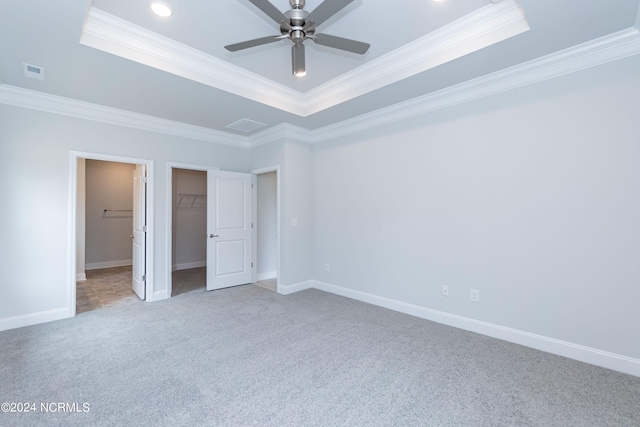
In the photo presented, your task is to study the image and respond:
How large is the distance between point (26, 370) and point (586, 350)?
4.76 metres

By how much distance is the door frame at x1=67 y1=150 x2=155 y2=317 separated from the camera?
3.56 m

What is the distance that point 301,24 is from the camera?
2.08m

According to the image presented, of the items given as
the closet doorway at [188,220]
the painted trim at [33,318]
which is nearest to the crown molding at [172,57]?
the painted trim at [33,318]

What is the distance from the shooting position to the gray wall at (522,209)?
2371 millimetres

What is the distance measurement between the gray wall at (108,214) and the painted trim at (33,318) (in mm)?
3889

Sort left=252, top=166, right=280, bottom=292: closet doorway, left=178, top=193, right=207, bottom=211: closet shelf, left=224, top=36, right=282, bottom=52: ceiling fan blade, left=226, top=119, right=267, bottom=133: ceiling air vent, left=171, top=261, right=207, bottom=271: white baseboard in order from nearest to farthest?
left=224, top=36, right=282, bottom=52: ceiling fan blade
left=226, top=119, right=267, bottom=133: ceiling air vent
left=252, top=166, right=280, bottom=292: closet doorway
left=171, top=261, right=207, bottom=271: white baseboard
left=178, top=193, right=207, bottom=211: closet shelf

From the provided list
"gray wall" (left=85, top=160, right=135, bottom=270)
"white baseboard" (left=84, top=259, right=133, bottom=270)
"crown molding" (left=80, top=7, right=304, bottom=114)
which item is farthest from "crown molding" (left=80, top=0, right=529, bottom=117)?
Result: "white baseboard" (left=84, top=259, right=133, bottom=270)

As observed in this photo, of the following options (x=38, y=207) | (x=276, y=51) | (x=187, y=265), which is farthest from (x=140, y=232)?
(x=276, y=51)

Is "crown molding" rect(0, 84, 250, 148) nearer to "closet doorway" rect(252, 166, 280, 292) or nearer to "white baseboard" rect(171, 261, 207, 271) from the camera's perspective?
"closet doorway" rect(252, 166, 280, 292)

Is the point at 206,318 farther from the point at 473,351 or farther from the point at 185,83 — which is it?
the point at 473,351

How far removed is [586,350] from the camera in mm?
2484

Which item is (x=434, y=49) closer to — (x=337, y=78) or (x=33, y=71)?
(x=337, y=78)

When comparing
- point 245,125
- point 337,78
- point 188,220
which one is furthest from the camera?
point 188,220

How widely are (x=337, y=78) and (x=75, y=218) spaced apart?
3730mm
